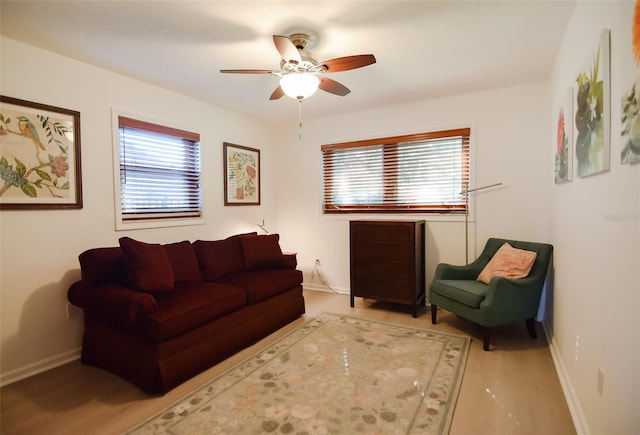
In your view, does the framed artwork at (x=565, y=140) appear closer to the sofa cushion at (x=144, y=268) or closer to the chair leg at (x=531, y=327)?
the chair leg at (x=531, y=327)

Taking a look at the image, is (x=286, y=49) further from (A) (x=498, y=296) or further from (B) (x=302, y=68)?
(A) (x=498, y=296)

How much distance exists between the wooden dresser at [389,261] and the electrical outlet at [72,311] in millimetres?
2652

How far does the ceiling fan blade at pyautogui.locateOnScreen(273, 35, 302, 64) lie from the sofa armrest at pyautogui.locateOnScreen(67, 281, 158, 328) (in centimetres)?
183

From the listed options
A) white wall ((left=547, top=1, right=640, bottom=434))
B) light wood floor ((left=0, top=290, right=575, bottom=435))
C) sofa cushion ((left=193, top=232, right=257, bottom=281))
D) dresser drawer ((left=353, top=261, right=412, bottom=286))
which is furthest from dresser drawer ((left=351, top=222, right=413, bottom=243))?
white wall ((left=547, top=1, right=640, bottom=434))

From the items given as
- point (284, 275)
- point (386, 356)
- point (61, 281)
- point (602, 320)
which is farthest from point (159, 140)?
point (602, 320)

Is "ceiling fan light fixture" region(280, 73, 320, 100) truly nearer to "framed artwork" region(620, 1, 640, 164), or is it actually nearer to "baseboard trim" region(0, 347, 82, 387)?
"framed artwork" region(620, 1, 640, 164)

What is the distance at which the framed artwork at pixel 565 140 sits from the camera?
208cm

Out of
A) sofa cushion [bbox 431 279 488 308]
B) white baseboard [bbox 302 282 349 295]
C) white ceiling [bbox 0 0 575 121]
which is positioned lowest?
white baseboard [bbox 302 282 349 295]

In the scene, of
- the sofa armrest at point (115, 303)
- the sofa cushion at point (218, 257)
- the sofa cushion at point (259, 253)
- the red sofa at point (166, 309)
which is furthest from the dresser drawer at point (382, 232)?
the sofa armrest at point (115, 303)

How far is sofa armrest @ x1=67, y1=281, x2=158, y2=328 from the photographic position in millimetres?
2113

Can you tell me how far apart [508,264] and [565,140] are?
1.21 metres

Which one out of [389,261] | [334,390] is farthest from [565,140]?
[334,390]

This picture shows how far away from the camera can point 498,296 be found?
2.66 m

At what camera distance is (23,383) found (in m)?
2.30
